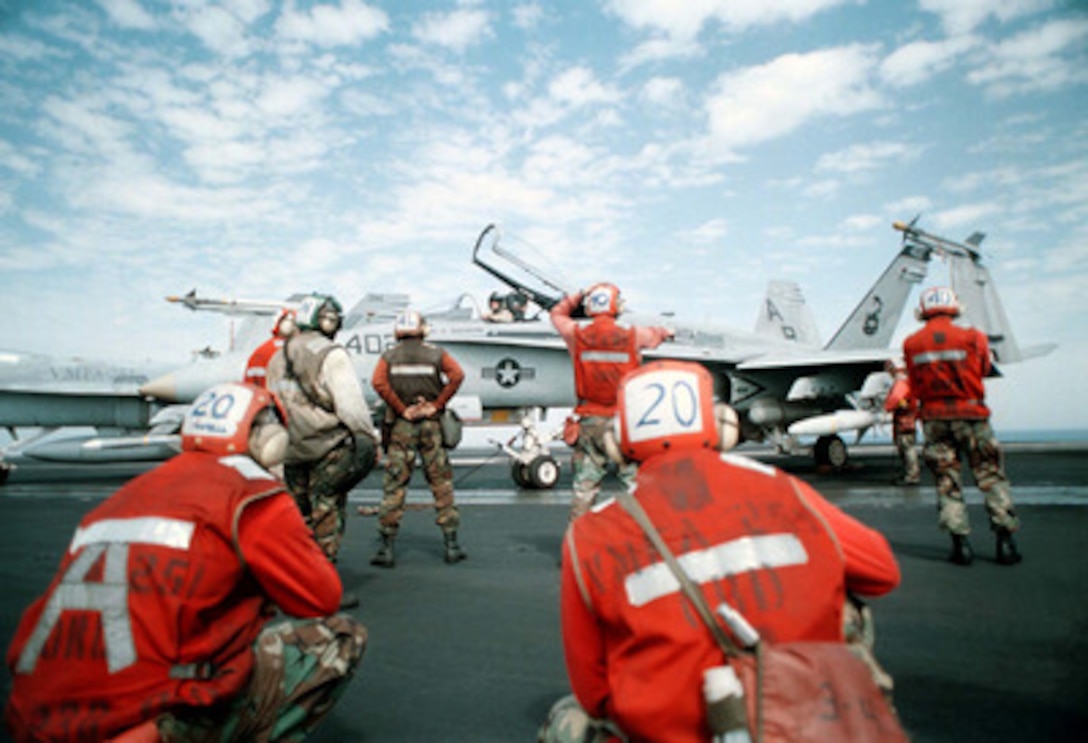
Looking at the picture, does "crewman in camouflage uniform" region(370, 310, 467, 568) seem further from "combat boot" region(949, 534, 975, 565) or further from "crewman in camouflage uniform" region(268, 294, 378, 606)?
"combat boot" region(949, 534, 975, 565)

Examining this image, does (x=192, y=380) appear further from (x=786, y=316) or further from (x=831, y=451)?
(x=786, y=316)

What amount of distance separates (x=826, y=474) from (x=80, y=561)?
12.1 m

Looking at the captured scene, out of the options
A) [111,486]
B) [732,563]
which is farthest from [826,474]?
[111,486]

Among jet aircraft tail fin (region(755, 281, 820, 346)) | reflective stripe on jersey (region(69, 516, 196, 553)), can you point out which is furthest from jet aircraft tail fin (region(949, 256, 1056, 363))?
reflective stripe on jersey (region(69, 516, 196, 553))

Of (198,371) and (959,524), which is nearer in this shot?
(959,524)

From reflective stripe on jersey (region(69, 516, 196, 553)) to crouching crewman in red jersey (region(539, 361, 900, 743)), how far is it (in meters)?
0.98

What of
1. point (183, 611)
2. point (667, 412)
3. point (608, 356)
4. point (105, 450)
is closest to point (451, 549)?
point (608, 356)

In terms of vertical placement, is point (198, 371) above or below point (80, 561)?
above

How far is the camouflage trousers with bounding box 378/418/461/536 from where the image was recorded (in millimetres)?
5258

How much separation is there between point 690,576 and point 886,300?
1782 cm

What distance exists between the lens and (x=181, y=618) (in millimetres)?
1566

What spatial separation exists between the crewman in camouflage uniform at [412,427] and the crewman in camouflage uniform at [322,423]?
792 mm

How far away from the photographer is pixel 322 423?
14.4ft

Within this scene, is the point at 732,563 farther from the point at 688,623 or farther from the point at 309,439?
the point at 309,439
